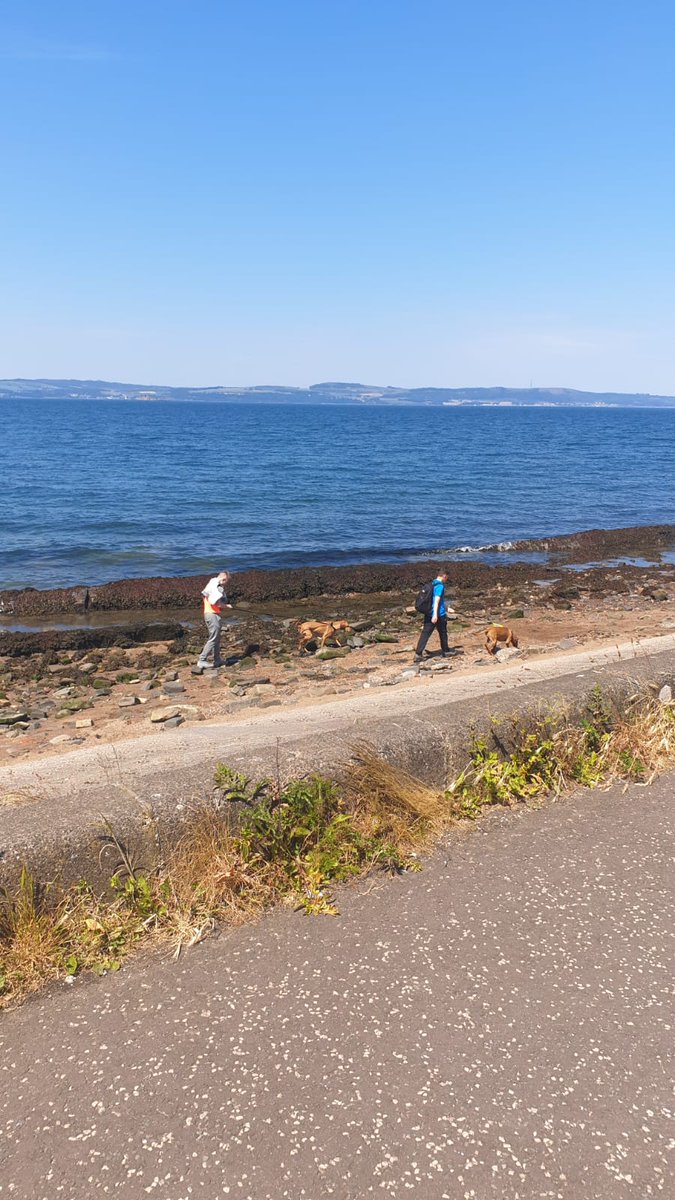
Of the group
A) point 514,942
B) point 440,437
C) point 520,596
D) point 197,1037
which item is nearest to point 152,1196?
point 197,1037

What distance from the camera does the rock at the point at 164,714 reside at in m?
A: 12.0

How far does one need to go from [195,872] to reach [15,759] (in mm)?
7383

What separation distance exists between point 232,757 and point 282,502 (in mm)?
36541

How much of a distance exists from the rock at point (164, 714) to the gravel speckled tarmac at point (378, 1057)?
26.0 feet

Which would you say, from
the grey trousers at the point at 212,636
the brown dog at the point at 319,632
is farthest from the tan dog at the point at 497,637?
the grey trousers at the point at 212,636

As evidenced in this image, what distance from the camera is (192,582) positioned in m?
23.8

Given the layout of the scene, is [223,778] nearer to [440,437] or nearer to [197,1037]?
[197,1037]

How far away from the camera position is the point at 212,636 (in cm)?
1567

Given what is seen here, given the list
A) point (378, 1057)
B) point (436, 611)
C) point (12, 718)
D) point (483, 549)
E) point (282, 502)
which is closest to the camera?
point (378, 1057)

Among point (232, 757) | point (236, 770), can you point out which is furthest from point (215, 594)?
point (236, 770)

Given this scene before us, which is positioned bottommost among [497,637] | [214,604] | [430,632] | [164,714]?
[164,714]

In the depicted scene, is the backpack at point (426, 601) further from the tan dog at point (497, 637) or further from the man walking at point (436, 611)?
the tan dog at point (497, 637)

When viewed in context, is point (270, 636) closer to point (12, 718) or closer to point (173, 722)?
point (12, 718)

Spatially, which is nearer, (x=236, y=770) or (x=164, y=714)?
(x=236, y=770)
